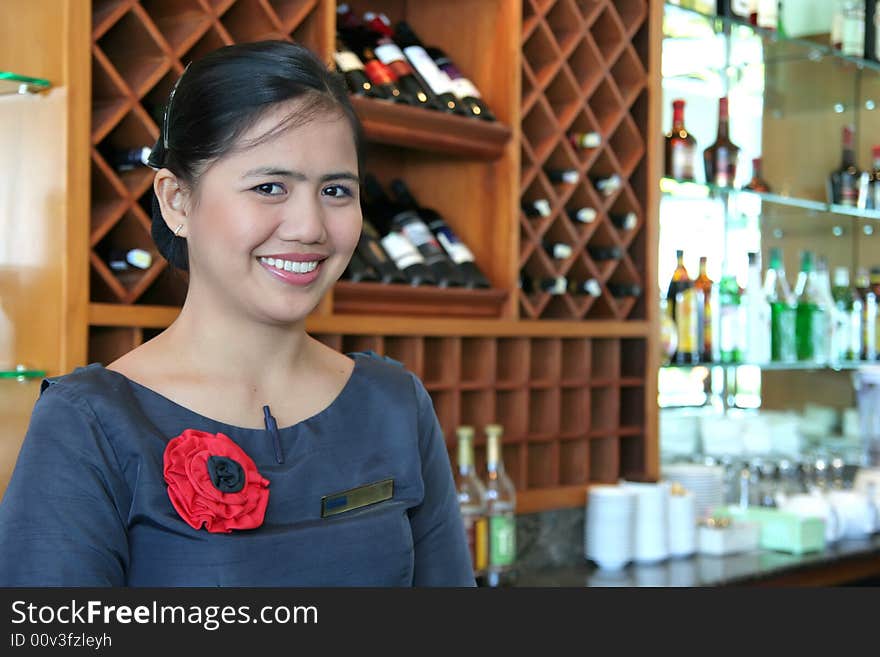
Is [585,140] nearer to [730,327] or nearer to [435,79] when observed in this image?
[435,79]

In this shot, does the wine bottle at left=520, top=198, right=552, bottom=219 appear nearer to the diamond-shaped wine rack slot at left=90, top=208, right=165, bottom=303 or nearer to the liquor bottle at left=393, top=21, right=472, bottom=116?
the liquor bottle at left=393, top=21, right=472, bottom=116

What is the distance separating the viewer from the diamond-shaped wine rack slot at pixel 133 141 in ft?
6.25

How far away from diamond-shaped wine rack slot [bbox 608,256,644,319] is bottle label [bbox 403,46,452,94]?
69 cm

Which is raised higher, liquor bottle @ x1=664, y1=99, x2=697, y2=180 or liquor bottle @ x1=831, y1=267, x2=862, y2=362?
liquor bottle @ x1=664, y1=99, x2=697, y2=180

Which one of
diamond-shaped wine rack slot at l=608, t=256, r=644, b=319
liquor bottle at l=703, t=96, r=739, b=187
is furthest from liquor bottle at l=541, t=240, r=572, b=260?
liquor bottle at l=703, t=96, r=739, b=187

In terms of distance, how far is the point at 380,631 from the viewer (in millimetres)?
882

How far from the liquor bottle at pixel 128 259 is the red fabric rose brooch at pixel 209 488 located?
90cm

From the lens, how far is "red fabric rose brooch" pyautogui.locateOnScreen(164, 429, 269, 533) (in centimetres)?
102

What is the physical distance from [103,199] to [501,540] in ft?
3.68

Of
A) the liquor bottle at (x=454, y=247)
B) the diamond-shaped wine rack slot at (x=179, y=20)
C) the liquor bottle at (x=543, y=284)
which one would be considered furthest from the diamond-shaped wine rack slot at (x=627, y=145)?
the diamond-shaped wine rack slot at (x=179, y=20)

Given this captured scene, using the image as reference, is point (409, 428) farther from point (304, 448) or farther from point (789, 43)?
point (789, 43)

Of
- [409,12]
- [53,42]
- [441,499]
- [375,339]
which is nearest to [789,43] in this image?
[409,12]

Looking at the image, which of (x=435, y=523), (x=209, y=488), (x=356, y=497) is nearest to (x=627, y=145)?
(x=435, y=523)

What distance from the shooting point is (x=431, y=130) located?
8.09 feet
